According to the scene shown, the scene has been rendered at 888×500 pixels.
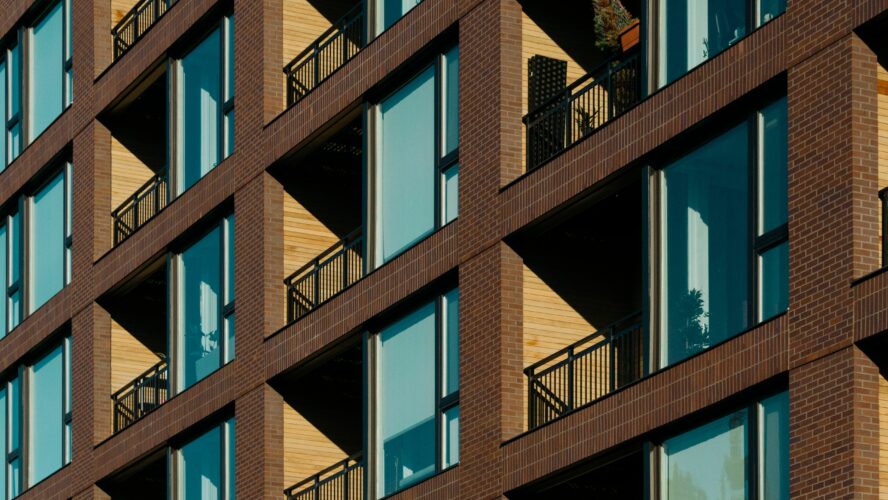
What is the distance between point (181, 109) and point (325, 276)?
6111 mm

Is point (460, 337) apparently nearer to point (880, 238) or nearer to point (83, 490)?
point (880, 238)

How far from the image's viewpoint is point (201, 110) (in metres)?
40.3

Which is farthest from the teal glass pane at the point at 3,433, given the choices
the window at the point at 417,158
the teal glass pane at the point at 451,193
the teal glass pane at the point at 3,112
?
the teal glass pane at the point at 451,193

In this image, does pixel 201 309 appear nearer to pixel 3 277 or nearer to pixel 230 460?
pixel 230 460

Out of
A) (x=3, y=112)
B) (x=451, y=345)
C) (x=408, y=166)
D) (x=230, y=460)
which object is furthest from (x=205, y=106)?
(x=451, y=345)

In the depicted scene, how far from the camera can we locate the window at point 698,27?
89.4 ft

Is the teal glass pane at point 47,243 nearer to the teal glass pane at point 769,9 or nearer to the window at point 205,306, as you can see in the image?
the window at point 205,306

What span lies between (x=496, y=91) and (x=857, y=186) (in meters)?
7.77

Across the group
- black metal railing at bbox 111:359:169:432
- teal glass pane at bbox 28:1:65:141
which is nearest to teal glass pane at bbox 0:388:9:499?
black metal railing at bbox 111:359:169:432

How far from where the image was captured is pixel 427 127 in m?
33.6

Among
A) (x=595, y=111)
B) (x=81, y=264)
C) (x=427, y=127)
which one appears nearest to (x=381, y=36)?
(x=427, y=127)

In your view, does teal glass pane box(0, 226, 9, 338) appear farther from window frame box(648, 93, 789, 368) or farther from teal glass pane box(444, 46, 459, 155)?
window frame box(648, 93, 789, 368)

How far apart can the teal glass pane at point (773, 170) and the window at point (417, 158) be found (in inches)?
278

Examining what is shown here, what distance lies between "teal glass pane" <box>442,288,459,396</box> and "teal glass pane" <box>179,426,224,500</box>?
273 inches
